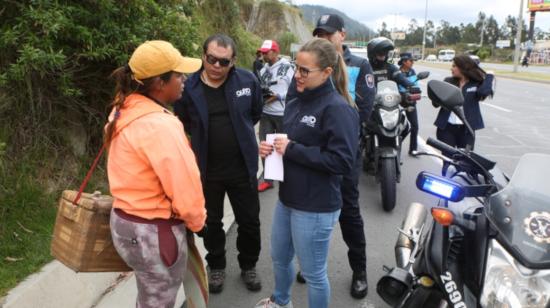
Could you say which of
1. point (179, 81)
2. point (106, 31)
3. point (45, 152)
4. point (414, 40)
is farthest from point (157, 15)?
point (414, 40)

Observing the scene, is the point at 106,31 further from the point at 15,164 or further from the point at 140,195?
the point at 140,195

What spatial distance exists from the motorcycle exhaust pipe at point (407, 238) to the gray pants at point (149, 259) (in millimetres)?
1252

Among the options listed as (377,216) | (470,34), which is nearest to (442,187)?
(377,216)

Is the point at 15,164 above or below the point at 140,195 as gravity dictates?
below

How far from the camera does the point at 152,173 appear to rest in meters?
2.00

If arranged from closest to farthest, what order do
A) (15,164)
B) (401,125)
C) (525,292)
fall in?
(525,292), (15,164), (401,125)

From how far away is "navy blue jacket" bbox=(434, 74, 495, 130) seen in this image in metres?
4.83

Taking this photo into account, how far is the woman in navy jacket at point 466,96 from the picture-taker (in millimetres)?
4832

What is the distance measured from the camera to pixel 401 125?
540 cm

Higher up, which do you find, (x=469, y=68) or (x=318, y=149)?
(x=469, y=68)

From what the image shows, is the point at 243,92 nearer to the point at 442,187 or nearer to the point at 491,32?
the point at 442,187

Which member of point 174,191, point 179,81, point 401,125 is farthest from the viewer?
point 401,125

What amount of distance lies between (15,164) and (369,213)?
3378 mm

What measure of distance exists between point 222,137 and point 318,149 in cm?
93
